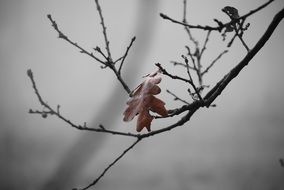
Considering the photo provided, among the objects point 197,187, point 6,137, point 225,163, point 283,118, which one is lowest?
point 197,187

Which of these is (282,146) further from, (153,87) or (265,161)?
(153,87)

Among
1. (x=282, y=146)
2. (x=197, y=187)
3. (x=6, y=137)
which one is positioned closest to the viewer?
(x=197, y=187)

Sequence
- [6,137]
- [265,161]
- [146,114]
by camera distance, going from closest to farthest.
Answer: [146,114]
[265,161]
[6,137]

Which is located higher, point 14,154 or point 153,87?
point 14,154

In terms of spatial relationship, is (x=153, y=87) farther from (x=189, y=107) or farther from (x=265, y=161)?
(x=265, y=161)

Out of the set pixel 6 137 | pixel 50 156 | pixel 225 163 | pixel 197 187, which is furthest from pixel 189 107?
pixel 6 137

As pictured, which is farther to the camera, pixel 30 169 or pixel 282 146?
pixel 282 146
